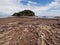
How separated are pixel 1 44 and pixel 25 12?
37865mm

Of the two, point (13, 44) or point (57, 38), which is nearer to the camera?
point (13, 44)

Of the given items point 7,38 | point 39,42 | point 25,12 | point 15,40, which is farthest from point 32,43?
point 25,12

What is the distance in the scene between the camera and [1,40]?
28.6ft

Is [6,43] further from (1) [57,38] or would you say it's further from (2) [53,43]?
(1) [57,38]

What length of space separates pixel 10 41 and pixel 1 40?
63 cm

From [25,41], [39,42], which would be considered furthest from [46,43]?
[25,41]

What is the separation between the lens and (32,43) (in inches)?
332

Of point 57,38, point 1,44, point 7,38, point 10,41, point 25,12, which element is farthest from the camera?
point 25,12

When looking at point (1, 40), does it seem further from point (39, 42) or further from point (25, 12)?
point (25, 12)

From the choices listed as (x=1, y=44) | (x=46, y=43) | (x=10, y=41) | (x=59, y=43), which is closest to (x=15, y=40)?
(x=10, y=41)

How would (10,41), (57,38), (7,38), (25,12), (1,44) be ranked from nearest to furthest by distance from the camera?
(1,44) → (10,41) → (7,38) → (57,38) → (25,12)

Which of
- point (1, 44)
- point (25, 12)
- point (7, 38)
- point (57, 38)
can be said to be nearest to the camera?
point (1, 44)

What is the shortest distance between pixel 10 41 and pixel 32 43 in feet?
4.55

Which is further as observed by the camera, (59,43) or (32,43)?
(59,43)
